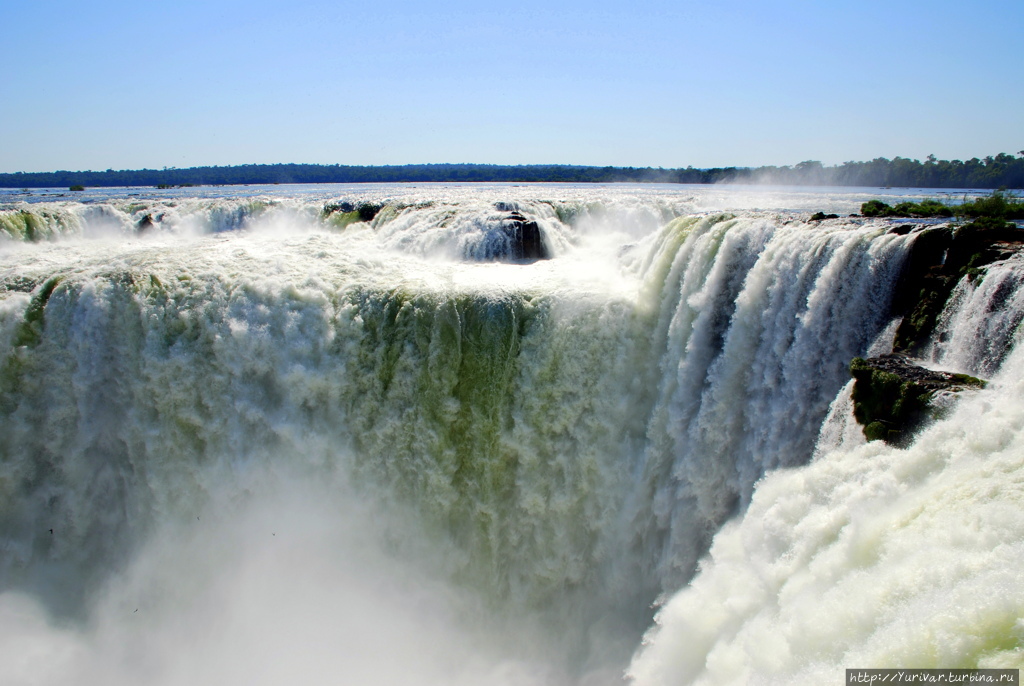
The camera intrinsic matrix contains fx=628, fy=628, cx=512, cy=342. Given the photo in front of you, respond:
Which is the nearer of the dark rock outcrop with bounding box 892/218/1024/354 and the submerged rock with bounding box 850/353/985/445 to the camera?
the submerged rock with bounding box 850/353/985/445

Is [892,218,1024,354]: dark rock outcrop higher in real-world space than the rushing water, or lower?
higher

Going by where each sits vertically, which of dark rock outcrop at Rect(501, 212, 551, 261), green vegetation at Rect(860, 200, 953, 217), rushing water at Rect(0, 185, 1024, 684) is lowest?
rushing water at Rect(0, 185, 1024, 684)

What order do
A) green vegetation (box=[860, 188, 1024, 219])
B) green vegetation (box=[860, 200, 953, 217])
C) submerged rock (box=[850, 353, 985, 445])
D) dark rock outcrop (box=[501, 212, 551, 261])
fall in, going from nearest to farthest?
submerged rock (box=[850, 353, 985, 445])
green vegetation (box=[860, 188, 1024, 219])
green vegetation (box=[860, 200, 953, 217])
dark rock outcrop (box=[501, 212, 551, 261])

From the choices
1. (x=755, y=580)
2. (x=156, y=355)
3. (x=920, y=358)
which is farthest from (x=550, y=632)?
(x=156, y=355)

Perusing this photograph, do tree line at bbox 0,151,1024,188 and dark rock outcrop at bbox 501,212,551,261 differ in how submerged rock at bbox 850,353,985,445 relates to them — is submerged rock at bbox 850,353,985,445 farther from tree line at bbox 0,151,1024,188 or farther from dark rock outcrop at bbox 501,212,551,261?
tree line at bbox 0,151,1024,188

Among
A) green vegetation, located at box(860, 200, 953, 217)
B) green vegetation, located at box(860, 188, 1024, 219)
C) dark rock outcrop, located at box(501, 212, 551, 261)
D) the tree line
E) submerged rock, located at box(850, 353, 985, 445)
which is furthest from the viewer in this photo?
the tree line

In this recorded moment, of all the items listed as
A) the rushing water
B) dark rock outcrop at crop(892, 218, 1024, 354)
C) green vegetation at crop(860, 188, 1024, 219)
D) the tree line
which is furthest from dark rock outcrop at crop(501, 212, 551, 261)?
the tree line

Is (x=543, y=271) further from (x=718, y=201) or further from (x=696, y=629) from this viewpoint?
(x=718, y=201)
